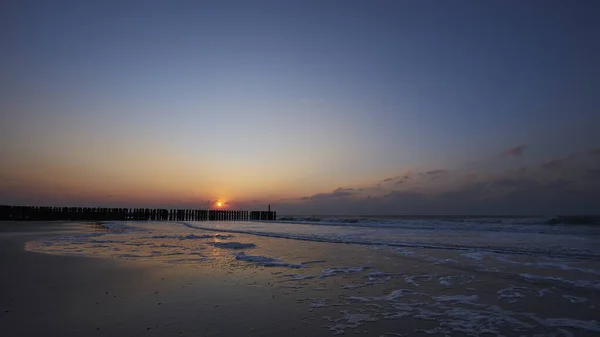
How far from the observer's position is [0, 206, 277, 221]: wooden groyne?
43.4 m

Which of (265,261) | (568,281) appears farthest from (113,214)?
(568,281)

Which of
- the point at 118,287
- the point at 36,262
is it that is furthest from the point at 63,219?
the point at 118,287

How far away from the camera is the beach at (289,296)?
4551 mm

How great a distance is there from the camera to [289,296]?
244 inches

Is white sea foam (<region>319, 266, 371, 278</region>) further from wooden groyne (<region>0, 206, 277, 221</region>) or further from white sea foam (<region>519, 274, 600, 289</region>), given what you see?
wooden groyne (<region>0, 206, 277, 221</region>)

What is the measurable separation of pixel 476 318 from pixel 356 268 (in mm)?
4423

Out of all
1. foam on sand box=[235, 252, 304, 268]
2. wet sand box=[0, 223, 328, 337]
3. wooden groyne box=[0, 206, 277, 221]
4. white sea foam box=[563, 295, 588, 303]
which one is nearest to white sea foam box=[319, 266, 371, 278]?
foam on sand box=[235, 252, 304, 268]

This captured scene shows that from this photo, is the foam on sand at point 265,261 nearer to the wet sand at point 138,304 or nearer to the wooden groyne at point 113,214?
the wet sand at point 138,304

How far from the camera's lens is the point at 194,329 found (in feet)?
14.3

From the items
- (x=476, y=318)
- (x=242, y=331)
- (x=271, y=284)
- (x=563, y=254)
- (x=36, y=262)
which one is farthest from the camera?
(x=563, y=254)

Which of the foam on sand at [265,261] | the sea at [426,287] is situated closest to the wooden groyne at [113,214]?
the sea at [426,287]

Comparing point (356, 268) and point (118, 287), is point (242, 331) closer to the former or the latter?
point (118, 287)

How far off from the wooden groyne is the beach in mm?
41495

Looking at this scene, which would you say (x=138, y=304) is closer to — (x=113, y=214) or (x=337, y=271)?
Result: (x=337, y=271)
